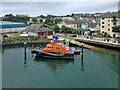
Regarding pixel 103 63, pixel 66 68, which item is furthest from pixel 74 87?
pixel 103 63

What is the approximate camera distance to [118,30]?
40.3m

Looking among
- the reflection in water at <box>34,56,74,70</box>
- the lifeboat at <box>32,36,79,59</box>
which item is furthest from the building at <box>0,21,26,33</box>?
the reflection in water at <box>34,56,74,70</box>

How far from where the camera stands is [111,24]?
44250 millimetres

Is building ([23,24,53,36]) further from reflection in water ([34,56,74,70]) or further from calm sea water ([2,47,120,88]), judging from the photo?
reflection in water ([34,56,74,70])

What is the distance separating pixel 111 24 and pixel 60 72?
28913mm

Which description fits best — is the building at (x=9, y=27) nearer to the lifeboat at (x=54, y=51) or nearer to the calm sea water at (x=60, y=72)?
the calm sea water at (x=60, y=72)

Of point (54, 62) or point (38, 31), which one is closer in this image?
point (54, 62)

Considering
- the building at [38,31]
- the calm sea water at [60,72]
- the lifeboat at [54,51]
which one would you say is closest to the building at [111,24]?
the calm sea water at [60,72]

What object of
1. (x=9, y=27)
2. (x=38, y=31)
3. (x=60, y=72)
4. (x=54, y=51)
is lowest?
(x=60, y=72)

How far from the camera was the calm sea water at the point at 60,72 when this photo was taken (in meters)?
16.9

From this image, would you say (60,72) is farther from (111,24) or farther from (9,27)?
(9,27)

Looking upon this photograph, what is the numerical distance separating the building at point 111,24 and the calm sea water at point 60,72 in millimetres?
14750

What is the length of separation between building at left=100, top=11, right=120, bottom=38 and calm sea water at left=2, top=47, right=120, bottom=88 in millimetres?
14750

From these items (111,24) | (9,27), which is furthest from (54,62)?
(9,27)
